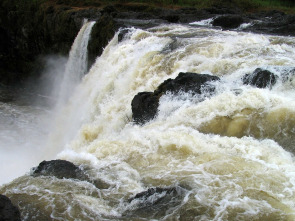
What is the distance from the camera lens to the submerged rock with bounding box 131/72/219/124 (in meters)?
8.23

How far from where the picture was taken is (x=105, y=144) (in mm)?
7262

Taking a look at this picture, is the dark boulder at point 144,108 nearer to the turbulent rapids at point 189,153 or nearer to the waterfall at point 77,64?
the turbulent rapids at point 189,153

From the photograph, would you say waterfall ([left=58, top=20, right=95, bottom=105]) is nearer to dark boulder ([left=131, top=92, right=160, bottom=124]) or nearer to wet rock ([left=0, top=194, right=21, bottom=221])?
dark boulder ([left=131, top=92, right=160, bottom=124])

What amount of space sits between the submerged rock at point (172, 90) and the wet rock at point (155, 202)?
130 inches

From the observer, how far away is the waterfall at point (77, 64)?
17859 mm

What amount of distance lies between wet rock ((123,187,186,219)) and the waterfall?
43.8ft

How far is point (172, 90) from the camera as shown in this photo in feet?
27.9

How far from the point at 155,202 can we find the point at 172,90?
399 cm

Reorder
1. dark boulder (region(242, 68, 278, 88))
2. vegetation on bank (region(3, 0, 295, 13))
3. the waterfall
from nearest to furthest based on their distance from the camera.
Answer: dark boulder (region(242, 68, 278, 88)), the waterfall, vegetation on bank (region(3, 0, 295, 13))

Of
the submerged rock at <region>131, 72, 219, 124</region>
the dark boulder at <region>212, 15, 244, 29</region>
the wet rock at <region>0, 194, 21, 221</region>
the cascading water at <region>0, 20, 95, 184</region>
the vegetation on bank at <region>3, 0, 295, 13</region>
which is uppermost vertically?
the vegetation on bank at <region>3, 0, 295, 13</region>

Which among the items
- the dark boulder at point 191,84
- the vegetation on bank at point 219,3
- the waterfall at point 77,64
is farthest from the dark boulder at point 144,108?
the vegetation on bank at point 219,3

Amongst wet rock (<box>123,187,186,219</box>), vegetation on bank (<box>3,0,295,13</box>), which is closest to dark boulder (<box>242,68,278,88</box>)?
wet rock (<box>123,187,186,219</box>)

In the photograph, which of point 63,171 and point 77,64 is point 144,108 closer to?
point 63,171

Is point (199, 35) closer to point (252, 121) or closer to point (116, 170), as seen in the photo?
point (252, 121)
